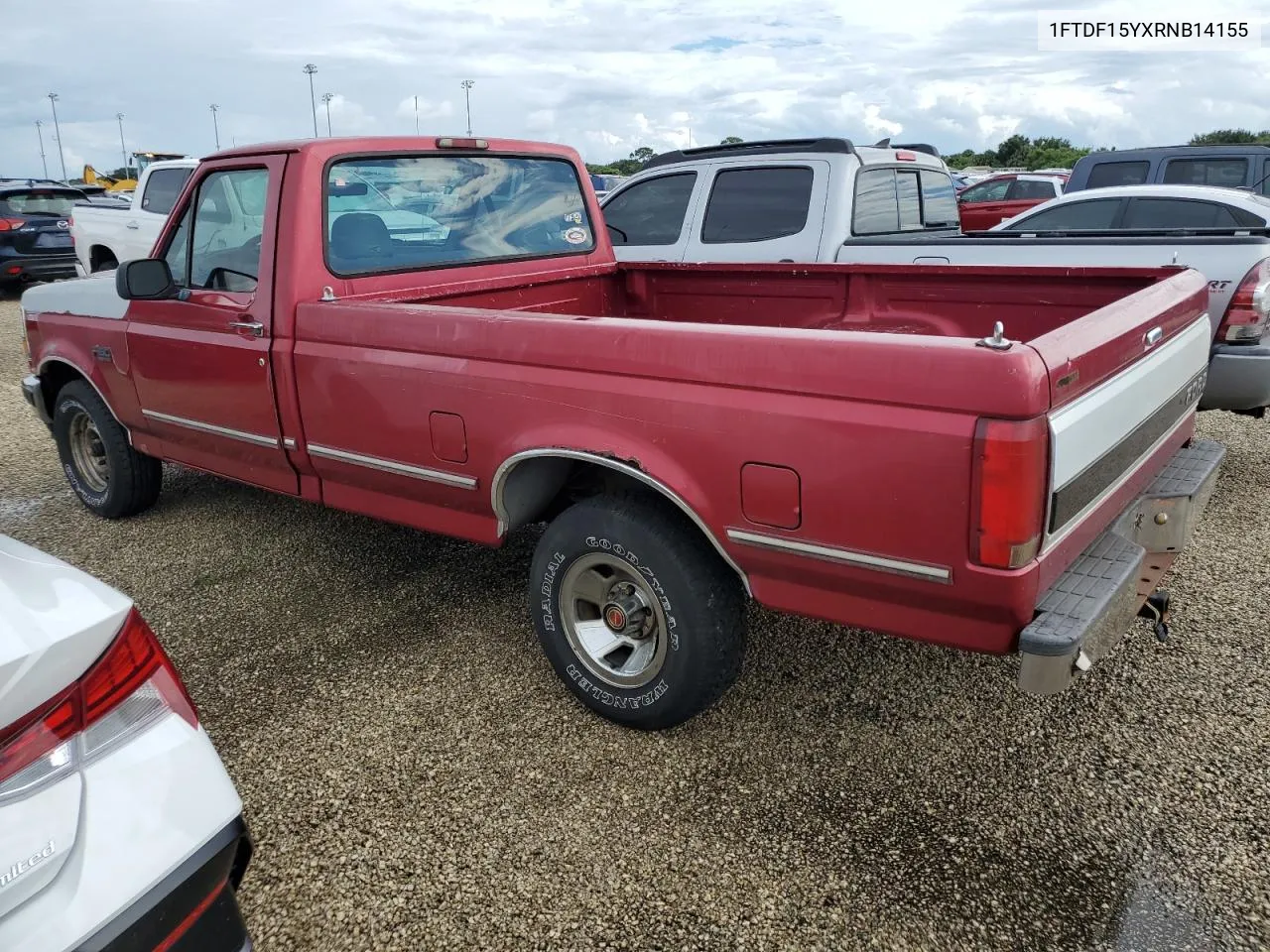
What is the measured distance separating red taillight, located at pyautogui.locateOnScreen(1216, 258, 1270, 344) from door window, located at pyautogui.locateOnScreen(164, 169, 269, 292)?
453 centimetres

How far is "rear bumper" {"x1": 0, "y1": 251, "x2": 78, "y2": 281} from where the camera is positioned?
13531 mm

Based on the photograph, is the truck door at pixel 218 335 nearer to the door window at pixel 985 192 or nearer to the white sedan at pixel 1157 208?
the white sedan at pixel 1157 208

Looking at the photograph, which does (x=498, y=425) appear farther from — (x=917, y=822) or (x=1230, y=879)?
(x=1230, y=879)

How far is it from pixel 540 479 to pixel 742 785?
1.15 meters

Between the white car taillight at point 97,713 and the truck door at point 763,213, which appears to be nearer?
the white car taillight at point 97,713

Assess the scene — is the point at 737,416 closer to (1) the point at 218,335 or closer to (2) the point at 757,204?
(1) the point at 218,335

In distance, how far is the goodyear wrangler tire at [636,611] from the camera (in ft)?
8.84

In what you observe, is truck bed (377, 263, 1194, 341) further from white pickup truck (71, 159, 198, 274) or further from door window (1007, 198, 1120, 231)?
white pickup truck (71, 159, 198, 274)

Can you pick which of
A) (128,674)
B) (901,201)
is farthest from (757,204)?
(128,674)

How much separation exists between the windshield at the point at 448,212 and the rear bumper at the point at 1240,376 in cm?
319

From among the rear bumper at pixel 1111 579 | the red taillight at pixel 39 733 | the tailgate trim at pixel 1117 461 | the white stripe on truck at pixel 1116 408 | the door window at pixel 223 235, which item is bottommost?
the rear bumper at pixel 1111 579

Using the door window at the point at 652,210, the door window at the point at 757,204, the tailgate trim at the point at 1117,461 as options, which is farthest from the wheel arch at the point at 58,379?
the tailgate trim at the point at 1117,461

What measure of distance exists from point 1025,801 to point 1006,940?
A: 560 millimetres

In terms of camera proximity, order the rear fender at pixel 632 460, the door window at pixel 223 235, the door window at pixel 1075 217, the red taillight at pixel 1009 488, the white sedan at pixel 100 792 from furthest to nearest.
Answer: the door window at pixel 1075 217 < the door window at pixel 223 235 < the rear fender at pixel 632 460 < the red taillight at pixel 1009 488 < the white sedan at pixel 100 792
